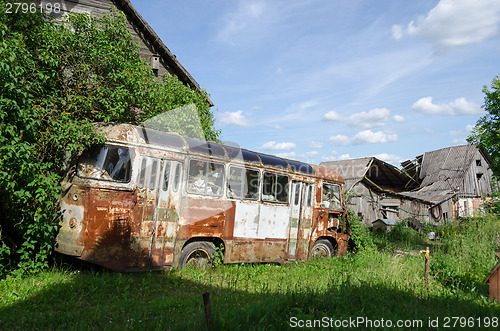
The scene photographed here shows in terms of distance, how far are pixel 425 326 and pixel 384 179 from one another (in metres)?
24.7

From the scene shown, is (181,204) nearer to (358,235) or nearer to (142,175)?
(142,175)

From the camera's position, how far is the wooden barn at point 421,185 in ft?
75.9

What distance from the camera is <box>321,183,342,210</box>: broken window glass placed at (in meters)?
10.8

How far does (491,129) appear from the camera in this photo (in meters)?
26.2

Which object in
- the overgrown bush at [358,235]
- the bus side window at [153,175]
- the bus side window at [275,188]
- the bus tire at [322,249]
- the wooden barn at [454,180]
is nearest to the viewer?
the bus side window at [153,175]

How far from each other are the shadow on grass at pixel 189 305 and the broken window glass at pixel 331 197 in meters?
4.23

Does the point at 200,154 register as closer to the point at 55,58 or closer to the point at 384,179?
the point at 55,58

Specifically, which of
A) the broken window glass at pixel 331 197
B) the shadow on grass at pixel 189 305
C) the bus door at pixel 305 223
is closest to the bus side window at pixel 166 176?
the shadow on grass at pixel 189 305

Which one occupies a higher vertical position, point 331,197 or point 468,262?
point 331,197

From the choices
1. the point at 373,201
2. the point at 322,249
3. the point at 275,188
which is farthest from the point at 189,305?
the point at 373,201

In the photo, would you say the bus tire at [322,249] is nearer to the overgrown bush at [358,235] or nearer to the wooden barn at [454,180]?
the overgrown bush at [358,235]

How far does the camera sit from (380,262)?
9.26 metres

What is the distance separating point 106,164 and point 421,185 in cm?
2872

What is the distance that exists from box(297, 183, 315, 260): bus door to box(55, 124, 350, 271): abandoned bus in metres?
0.03
